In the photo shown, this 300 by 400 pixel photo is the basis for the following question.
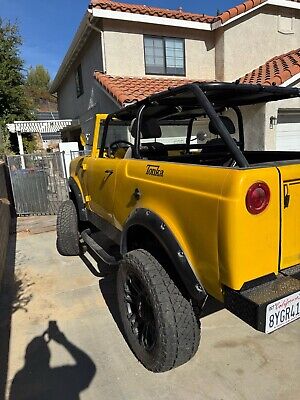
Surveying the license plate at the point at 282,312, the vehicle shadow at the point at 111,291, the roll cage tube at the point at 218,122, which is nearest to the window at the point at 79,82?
the vehicle shadow at the point at 111,291

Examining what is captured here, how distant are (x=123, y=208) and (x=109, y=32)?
8351mm

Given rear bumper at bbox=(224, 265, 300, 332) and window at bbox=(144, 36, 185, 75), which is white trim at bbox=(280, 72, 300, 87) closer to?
window at bbox=(144, 36, 185, 75)

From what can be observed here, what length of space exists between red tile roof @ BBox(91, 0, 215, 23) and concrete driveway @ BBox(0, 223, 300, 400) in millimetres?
8587

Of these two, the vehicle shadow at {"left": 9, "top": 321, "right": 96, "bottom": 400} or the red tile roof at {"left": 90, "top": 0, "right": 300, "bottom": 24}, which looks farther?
the red tile roof at {"left": 90, "top": 0, "right": 300, "bottom": 24}

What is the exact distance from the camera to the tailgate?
6.19ft

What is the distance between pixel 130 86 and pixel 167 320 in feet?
26.1

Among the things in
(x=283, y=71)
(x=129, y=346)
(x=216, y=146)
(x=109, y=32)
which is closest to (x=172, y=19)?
(x=109, y=32)

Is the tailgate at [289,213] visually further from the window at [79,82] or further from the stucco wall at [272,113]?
the window at [79,82]

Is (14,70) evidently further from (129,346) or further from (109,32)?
(129,346)

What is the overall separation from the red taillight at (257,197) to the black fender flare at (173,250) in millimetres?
594

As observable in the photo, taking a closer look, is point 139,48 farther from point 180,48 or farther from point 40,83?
point 40,83

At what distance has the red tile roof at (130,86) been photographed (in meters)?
8.05

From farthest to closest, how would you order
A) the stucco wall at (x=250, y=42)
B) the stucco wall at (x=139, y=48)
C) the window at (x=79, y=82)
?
the window at (x=79, y=82), the stucco wall at (x=250, y=42), the stucco wall at (x=139, y=48)

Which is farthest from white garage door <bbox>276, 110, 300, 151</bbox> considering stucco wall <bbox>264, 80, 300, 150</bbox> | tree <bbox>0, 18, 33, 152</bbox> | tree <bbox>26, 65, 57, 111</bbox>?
tree <bbox>26, 65, 57, 111</bbox>
